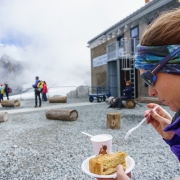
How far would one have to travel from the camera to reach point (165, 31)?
2.85 ft

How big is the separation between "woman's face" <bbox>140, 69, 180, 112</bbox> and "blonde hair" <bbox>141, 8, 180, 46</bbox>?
15cm

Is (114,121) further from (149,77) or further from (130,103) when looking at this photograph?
(149,77)

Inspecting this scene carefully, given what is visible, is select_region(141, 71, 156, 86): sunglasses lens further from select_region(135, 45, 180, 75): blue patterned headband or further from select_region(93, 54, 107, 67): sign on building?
select_region(93, 54, 107, 67): sign on building

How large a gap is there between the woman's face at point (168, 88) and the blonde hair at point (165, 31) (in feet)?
0.49

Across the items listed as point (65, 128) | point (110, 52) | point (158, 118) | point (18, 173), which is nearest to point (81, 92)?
point (110, 52)

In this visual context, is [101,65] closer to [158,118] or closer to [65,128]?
[65,128]

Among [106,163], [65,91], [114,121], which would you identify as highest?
[106,163]

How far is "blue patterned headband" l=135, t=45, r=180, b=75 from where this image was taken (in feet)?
2.80

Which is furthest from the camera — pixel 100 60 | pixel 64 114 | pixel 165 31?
pixel 100 60

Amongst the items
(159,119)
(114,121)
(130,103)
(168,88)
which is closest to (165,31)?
(168,88)

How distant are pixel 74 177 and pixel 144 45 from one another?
95.6 inches

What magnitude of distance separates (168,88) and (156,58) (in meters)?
0.15

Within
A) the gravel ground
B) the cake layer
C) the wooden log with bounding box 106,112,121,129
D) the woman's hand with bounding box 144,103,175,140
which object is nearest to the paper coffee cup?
the cake layer

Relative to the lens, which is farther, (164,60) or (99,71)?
(99,71)
